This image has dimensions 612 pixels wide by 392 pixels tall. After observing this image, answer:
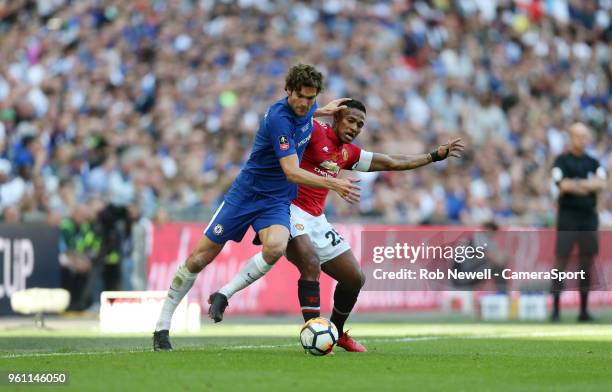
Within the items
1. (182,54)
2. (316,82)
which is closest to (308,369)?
(316,82)

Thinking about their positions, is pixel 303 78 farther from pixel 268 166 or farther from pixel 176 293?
pixel 176 293

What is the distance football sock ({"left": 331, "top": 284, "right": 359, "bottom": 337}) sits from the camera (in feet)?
36.8

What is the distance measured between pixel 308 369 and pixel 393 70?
19555mm

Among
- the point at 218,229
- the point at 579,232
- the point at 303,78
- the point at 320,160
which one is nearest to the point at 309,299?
the point at 218,229

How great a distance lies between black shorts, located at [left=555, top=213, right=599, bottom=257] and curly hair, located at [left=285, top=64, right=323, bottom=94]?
8.59 m

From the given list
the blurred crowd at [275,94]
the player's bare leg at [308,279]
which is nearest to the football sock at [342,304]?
the player's bare leg at [308,279]

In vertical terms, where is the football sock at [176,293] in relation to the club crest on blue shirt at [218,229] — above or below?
below

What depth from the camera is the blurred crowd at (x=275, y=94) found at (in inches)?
788

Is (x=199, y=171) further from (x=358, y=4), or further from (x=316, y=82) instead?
(x=316, y=82)

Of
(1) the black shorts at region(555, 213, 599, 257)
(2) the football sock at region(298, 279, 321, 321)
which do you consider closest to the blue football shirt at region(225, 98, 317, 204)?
(2) the football sock at region(298, 279, 321, 321)

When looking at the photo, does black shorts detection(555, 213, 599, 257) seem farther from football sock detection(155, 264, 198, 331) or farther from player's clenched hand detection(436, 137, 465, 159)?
football sock detection(155, 264, 198, 331)

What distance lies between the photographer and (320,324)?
10203mm

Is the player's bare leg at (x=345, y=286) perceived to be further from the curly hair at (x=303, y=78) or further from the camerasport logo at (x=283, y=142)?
the curly hair at (x=303, y=78)

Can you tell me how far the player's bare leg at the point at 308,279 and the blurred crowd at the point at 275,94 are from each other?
855 cm
